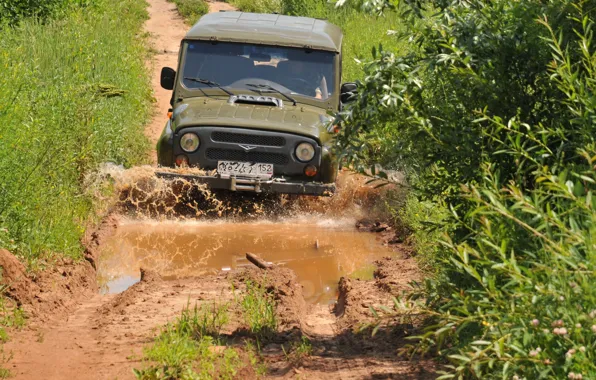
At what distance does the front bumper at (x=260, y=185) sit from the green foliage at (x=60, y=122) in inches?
43.3

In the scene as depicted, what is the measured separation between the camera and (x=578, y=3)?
5051 mm

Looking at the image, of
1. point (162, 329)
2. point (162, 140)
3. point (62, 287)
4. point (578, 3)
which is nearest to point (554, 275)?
point (578, 3)

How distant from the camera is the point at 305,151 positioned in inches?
378

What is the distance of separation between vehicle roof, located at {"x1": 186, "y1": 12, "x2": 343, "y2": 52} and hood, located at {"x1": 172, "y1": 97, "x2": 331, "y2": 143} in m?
0.68

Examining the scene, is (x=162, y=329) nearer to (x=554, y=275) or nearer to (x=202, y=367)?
(x=202, y=367)

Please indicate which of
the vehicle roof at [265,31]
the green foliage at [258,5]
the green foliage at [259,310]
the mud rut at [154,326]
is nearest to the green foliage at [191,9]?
the green foliage at [258,5]

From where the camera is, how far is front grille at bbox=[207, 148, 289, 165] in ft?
31.4

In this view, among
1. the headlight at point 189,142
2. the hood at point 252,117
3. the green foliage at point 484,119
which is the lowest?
the headlight at point 189,142

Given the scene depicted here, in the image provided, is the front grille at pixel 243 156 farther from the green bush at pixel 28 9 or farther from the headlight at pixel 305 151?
the green bush at pixel 28 9

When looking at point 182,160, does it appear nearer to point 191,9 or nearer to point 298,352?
point 298,352

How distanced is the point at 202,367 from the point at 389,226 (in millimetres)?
5455

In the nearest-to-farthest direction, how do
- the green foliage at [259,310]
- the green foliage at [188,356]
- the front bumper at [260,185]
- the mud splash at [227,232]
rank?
the green foliage at [188,356]
the green foliage at [259,310]
the mud splash at [227,232]
the front bumper at [260,185]

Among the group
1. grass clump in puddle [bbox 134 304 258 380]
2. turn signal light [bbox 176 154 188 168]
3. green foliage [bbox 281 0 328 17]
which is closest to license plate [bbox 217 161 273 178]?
turn signal light [bbox 176 154 188 168]

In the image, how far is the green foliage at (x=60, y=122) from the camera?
24.4 ft
